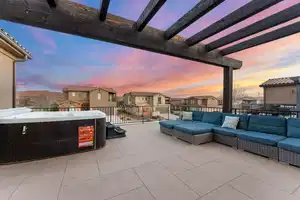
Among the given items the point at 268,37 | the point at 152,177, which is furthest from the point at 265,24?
the point at 152,177

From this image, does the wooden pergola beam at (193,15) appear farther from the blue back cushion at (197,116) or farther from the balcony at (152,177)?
the blue back cushion at (197,116)

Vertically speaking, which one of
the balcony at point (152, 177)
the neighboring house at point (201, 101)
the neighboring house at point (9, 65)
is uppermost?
the neighboring house at point (9, 65)

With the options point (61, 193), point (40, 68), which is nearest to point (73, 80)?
point (40, 68)

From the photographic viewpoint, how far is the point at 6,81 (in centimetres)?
409

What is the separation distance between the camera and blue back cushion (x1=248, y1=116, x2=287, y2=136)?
2934 millimetres

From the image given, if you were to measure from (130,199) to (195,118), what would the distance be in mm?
4033

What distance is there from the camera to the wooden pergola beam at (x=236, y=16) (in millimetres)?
1895

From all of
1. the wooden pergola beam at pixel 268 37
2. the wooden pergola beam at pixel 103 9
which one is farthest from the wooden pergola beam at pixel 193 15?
the wooden pergola beam at pixel 268 37

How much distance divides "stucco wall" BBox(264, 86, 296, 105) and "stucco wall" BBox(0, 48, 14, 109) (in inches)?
556

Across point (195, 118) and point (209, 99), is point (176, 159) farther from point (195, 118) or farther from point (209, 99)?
point (209, 99)

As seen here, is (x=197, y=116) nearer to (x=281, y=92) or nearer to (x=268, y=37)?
(x=268, y=37)

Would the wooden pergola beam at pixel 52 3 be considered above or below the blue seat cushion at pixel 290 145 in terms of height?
Answer: above

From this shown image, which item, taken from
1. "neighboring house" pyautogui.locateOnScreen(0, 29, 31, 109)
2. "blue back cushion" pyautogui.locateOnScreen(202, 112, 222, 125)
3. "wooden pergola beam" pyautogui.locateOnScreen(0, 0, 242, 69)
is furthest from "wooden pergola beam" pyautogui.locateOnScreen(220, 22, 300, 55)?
"neighboring house" pyautogui.locateOnScreen(0, 29, 31, 109)

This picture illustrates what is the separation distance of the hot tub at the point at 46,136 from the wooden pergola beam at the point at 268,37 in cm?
380
